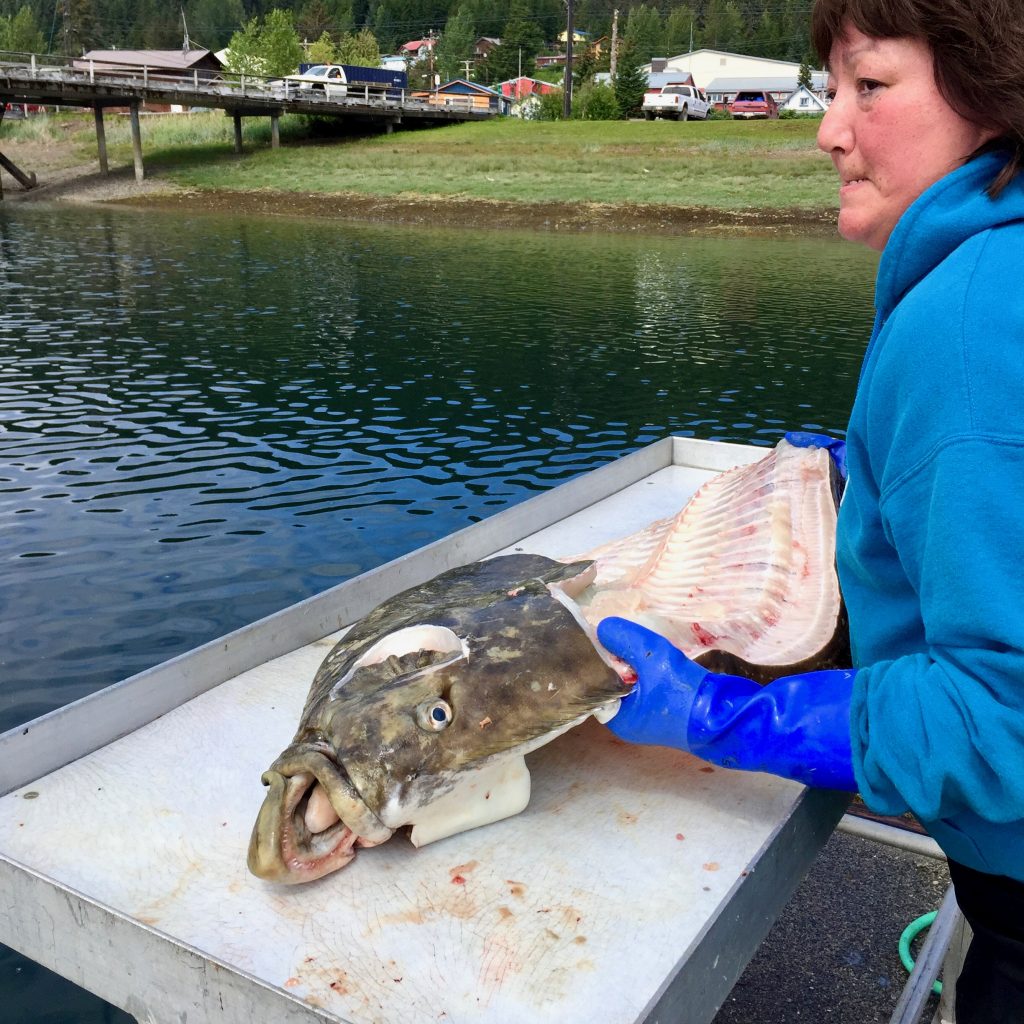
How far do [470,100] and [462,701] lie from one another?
76.1 meters

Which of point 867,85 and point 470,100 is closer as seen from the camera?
point 867,85

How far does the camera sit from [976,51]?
1738mm

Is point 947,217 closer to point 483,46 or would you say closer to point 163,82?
point 163,82

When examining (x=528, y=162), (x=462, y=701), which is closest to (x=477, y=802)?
(x=462, y=701)

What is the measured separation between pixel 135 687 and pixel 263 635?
60 cm

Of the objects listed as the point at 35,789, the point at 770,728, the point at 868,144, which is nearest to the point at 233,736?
the point at 35,789

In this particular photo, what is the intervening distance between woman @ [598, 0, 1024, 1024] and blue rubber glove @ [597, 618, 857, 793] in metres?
0.38

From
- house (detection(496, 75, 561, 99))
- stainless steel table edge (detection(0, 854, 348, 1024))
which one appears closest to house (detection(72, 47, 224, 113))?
house (detection(496, 75, 561, 99))

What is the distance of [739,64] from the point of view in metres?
110

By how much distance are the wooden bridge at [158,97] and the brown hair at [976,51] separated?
4774cm

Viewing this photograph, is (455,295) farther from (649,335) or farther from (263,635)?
(263,635)

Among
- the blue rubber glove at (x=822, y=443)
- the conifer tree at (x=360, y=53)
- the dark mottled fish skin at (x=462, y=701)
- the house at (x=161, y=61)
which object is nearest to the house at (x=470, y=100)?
the conifer tree at (x=360, y=53)

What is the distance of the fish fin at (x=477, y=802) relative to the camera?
9.34 feet

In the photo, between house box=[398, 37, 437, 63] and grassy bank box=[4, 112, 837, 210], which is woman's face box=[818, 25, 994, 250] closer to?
grassy bank box=[4, 112, 837, 210]
